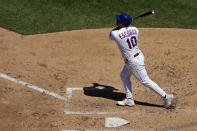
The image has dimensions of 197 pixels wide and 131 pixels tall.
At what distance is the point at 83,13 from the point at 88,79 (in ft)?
14.2

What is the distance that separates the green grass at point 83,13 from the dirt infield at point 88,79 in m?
0.57

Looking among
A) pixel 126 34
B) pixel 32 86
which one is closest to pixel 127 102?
pixel 126 34

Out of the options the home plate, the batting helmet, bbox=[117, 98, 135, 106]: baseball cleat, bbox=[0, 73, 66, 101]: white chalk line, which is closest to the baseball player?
the batting helmet

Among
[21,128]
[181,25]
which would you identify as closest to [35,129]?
[21,128]

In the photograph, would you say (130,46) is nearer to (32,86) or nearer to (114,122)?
(114,122)

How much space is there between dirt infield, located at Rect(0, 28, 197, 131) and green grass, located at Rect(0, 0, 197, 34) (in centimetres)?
57

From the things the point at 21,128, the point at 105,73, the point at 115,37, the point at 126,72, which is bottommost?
the point at 21,128

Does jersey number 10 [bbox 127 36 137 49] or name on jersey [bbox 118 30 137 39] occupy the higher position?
name on jersey [bbox 118 30 137 39]

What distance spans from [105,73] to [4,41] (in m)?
3.47

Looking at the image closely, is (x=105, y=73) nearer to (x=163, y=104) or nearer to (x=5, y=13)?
(x=163, y=104)

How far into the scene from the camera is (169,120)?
676 centimetres

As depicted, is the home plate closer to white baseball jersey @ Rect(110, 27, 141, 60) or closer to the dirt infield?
the dirt infield

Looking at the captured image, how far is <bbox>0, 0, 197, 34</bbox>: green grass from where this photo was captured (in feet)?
38.1

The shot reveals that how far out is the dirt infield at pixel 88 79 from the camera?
6875mm
